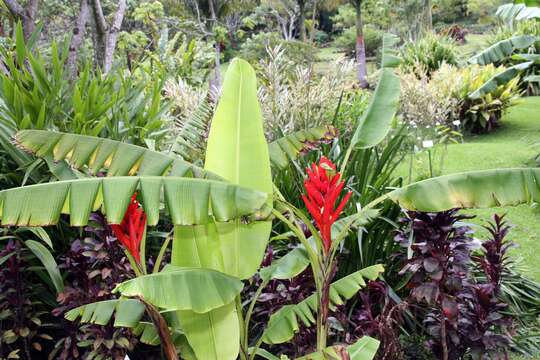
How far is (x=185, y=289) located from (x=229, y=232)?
40 centimetres

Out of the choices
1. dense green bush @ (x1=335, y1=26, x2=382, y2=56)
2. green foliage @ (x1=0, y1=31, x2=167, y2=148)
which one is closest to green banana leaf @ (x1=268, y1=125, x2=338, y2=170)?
green foliage @ (x1=0, y1=31, x2=167, y2=148)

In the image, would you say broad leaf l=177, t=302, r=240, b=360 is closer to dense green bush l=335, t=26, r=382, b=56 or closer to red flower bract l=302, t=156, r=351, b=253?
red flower bract l=302, t=156, r=351, b=253

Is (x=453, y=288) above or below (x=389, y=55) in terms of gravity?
below

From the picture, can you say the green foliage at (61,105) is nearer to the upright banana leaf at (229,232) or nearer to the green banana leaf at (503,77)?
the upright banana leaf at (229,232)

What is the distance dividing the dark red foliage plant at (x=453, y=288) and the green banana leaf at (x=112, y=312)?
133cm

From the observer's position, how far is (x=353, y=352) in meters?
2.28

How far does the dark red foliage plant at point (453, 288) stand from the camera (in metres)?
2.51

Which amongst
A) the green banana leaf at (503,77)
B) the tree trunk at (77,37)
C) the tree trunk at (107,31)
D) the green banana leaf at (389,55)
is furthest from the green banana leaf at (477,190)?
the green banana leaf at (503,77)

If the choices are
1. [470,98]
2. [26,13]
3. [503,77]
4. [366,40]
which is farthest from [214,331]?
[366,40]

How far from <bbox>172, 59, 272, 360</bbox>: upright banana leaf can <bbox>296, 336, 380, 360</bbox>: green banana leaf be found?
0.37 metres

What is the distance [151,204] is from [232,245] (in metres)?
0.56

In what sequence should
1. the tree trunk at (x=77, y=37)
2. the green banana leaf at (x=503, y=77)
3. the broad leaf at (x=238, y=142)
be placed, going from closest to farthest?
the broad leaf at (x=238, y=142) → the tree trunk at (x=77, y=37) → the green banana leaf at (x=503, y=77)

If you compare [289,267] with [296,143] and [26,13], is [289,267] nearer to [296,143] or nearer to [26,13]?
[296,143]

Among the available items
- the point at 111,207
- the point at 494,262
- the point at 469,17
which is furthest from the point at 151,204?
the point at 469,17
